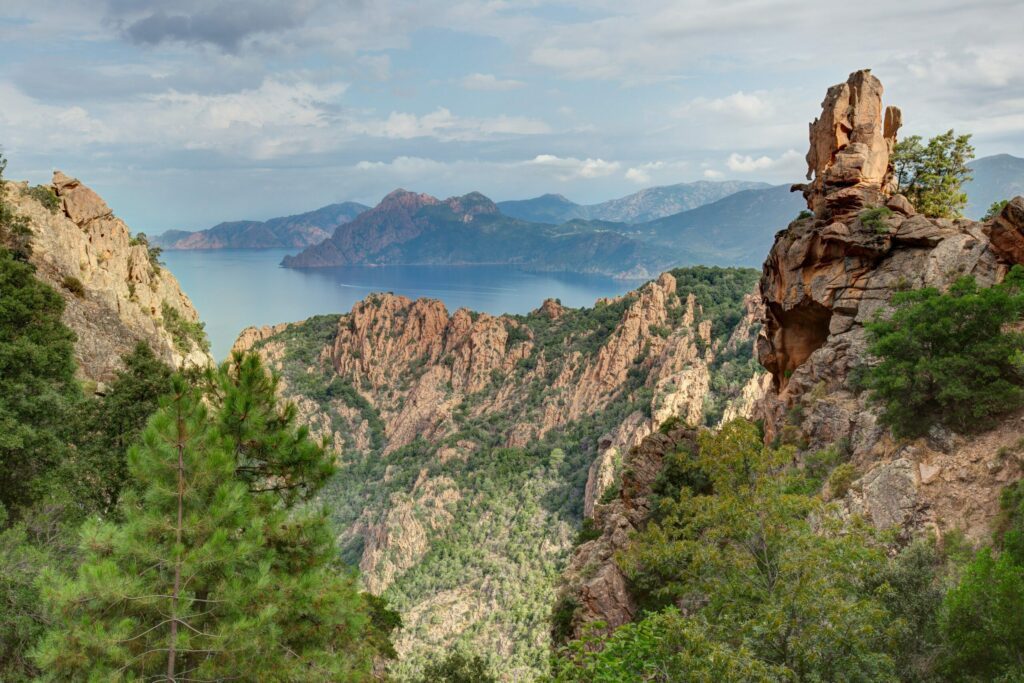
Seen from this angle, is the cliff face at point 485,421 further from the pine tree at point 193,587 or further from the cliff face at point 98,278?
the pine tree at point 193,587

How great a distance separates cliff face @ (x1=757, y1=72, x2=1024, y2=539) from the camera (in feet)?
53.4

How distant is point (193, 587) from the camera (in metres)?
10.9

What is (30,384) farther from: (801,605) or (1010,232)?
(1010,232)

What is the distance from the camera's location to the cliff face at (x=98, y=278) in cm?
2744

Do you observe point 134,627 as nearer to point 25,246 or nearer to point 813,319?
point 25,246

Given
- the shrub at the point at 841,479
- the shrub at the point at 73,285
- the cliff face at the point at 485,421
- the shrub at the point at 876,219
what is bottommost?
the cliff face at the point at 485,421

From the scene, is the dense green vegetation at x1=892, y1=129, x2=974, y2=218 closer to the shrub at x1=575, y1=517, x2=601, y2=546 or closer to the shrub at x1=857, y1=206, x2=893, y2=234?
the shrub at x1=857, y1=206, x2=893, y2=234

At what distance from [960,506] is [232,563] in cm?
1570

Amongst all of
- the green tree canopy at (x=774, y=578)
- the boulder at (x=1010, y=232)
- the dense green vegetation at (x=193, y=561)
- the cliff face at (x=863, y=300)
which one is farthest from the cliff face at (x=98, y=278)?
the boulder at (x=1010, y=232)

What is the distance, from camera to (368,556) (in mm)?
58938

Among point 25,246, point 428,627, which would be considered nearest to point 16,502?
point 25,246

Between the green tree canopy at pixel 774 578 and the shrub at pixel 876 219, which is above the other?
the shrub at pixel 876 219

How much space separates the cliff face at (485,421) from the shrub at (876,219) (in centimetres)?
2499

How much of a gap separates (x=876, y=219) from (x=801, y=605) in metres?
19.7
